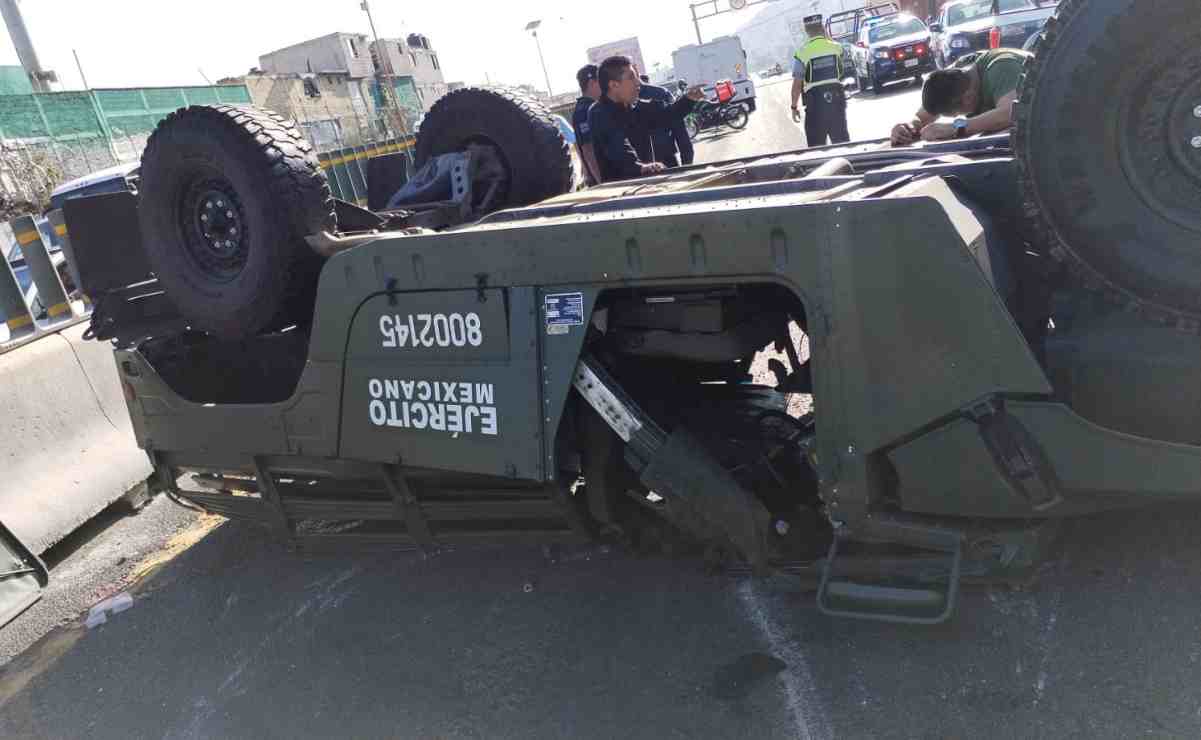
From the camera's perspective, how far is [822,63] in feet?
28.1

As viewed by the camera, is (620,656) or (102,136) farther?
(102,136)

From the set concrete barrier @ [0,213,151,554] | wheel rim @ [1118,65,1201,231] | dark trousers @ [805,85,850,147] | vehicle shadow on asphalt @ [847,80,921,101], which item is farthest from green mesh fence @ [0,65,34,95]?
wheel rim @ [1118,65,1201,231]

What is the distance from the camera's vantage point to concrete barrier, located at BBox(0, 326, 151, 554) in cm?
492

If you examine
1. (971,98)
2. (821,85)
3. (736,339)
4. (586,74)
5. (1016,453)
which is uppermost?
(586,74)

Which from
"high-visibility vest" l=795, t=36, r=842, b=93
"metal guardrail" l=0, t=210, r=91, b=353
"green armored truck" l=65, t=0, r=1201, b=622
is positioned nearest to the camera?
"green armored truck" l=65, t=0, r=1201, b=622

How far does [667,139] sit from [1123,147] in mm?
5585

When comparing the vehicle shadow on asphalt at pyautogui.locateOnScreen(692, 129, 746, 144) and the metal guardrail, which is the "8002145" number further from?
the vehicle shadow on asphalt at pyautogui.locateOnScreen(692, 129, 746, 144)

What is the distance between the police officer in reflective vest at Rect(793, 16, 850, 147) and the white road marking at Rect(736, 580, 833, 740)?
626 cm

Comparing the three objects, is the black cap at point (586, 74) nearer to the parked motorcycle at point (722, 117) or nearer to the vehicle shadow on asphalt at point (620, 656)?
the vehicle shadow on asphalt at point (620, 656)

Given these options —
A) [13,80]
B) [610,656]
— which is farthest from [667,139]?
[13,80]

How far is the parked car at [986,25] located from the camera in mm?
14023

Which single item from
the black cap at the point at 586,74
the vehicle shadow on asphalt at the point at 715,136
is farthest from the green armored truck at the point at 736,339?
the vehicle shadow on asphalt at the point at 715,136

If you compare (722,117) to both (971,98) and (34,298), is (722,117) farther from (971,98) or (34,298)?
(971,98)

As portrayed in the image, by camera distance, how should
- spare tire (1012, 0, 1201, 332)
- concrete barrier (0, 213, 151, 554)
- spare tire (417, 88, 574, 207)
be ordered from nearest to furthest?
1. spare tire (1012, 0, 1201, 332)
2. spare tire (417, 88, 574, 207)
3. concrete barrier (0, 213, 151, 554)
